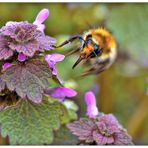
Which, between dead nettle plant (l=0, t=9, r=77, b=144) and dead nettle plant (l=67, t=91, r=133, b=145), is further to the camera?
dead nettle plant (l=67, t=91, r=133, b=145)

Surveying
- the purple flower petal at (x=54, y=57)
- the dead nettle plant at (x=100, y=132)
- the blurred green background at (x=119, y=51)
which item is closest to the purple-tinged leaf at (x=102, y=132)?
the dead nettle plant at (x=100, y=132)

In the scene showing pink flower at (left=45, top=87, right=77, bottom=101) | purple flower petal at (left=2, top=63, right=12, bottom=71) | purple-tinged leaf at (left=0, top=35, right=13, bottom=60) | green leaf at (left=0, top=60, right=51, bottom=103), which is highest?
purple-tinged leaf at (left=0, top=35, right=13, bottom=60)

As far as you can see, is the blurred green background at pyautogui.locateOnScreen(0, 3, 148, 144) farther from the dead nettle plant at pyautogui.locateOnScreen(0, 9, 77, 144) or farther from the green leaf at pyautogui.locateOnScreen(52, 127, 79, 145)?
the dead nettle plant at pyautogui.locateOnScreen(0, 9, 77, 144)

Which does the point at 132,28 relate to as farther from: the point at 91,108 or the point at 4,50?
the point at 4,50

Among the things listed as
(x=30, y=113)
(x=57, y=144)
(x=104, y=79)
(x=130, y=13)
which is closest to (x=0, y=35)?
(x=30, y=113)

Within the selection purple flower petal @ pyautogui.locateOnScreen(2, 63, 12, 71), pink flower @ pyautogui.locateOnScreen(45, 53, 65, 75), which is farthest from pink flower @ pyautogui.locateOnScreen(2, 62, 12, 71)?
pink flower @ pyautogui.locateOnScreen(45, 53, 65, 75)

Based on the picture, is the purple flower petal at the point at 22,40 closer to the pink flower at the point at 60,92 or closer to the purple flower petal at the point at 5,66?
the purple flower petal at the point at 5,66

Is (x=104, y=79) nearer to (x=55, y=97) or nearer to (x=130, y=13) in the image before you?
(x=130, y=13)

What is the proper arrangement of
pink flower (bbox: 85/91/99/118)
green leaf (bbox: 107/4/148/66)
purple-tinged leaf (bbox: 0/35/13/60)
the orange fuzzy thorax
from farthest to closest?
green leaf (bbox: 107/4/148/66) → the orange fuzzy thorax → pink flower (bbox: 85/91/99/118) → purple-tinged leaf (bbox: 0/35/13/60)
